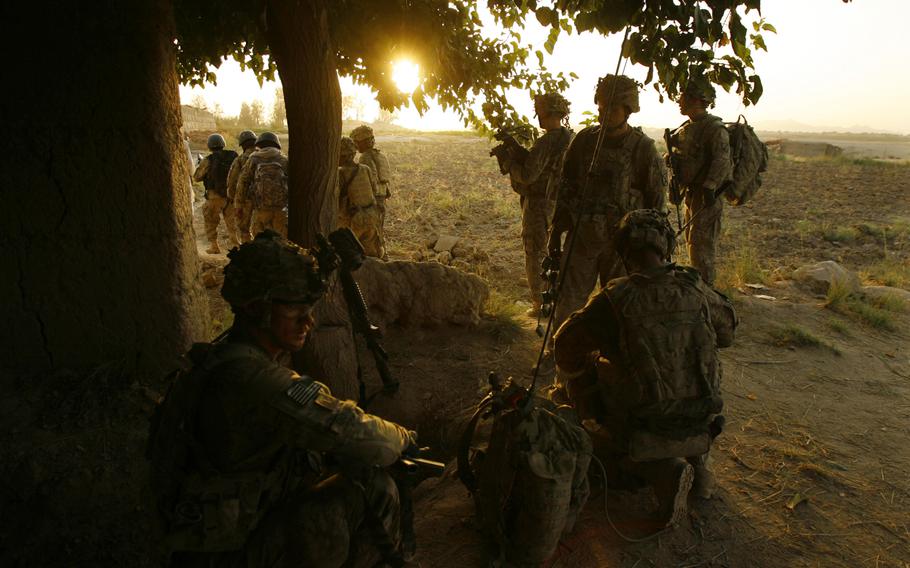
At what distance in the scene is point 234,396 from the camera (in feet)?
5.96

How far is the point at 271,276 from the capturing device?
1.93 metres

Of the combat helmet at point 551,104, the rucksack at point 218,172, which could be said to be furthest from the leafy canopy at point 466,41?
the rucksack at point 218,172

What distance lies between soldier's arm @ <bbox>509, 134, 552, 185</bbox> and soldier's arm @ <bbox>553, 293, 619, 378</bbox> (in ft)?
9.87

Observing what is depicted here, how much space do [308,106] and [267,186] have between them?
4187mm

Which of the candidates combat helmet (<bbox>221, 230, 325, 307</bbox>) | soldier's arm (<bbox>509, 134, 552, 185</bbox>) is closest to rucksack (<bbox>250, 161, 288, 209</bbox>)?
soldier's arm (<bbox>509, 134, 552, 185</bbox>)

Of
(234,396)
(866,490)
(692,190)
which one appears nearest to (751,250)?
(692,190)

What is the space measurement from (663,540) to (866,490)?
5.52ft

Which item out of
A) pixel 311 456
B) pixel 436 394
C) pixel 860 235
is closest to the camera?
pixel 311 456

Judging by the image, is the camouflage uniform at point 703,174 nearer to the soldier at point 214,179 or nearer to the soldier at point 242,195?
the soldier at point 242,195

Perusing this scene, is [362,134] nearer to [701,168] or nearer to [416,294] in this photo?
[416,294]

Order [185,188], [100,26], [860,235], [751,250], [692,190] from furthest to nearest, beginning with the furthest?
[860,235] < [751,250] < [692,190] < [185,188] < [100,26]

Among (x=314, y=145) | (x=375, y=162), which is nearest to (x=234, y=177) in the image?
(x=375, y=162)

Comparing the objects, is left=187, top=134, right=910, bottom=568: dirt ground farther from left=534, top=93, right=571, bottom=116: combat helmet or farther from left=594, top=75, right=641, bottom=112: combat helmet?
left=594, top=75, right=641, bottom=112: combat helmet

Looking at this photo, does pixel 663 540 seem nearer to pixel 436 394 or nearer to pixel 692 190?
pixel 436 394
